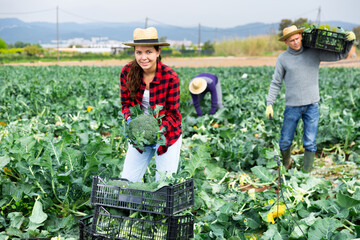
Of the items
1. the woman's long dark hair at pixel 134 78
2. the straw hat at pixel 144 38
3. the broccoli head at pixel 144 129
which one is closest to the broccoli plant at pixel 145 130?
the broccoli head at pixel 144 129

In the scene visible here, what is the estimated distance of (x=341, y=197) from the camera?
2732 millimetres

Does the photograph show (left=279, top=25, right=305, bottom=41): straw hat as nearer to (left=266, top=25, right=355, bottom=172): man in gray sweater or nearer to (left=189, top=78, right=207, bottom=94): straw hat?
(left=266, top=25, right=355, bottom=172): man in gray sweater

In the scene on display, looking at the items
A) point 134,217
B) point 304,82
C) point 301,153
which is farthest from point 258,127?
point 134,217

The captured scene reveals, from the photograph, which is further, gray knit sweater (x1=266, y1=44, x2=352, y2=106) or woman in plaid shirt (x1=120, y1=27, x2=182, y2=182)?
gray knit sweater (x1=266, y1=44, x2=352, y2=106)

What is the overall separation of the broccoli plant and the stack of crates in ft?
1.16

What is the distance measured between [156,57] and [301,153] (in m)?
3.40

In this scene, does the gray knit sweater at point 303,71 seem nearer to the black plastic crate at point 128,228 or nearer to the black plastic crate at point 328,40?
the black plastic crate at point 328,40

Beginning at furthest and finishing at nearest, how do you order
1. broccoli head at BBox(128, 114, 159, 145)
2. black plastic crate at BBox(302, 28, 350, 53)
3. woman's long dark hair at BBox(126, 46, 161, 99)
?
black plastic crate at BBox(302, 28, 350, 53) < woman's long dark hair at BBox(126, 46, 161, 99) < broccoli head at BBox(128, 114, 159, 145)

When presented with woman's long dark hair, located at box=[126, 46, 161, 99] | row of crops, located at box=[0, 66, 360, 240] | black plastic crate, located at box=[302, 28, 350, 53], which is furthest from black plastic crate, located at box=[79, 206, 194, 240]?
black plastic crate, located at box=[302, 28, 350, 53]

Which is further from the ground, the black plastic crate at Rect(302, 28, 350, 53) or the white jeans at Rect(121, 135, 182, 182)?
the black plastic crate at Rect(302, 28, 350, 53)

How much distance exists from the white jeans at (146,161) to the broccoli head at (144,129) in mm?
334

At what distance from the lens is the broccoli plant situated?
2422 millimetres

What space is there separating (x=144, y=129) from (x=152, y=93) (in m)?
0.42

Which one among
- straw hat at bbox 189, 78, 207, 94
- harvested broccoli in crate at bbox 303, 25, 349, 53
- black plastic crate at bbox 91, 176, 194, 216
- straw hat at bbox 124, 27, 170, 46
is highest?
harvested broccoli in crate at bbox 303, 25, 349, 53
